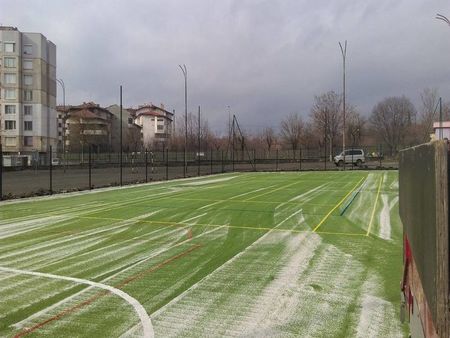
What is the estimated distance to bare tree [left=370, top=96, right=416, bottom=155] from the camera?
107m

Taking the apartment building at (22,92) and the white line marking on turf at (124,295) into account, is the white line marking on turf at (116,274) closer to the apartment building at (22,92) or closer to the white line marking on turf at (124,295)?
the white line marking on turf at (124,295)

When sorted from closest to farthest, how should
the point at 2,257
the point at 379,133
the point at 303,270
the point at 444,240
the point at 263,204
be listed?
1. the point at 444,240
2. the point at 303,270
3. the point at 2,257
4. the point at 263,204
5. the point at 379,133

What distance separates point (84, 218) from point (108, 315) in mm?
8745

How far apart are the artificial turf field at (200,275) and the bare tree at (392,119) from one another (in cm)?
9997

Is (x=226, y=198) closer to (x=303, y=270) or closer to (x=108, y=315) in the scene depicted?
(x=303, y=270)

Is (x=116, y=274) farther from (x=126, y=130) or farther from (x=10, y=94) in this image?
(x=126, y=130)

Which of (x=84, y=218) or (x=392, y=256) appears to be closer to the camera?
(x=392, y=256)

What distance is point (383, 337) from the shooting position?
481 centimetres

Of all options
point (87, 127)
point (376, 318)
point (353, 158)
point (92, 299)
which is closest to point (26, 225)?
point (92, 299)

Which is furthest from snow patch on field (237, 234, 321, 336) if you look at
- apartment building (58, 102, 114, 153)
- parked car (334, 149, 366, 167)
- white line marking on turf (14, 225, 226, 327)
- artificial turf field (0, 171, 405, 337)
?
apartment building (58, 102, 114, 153)

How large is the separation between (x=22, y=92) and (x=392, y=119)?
3226 inches

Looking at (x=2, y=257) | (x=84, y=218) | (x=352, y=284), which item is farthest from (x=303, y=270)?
(x=84, y=218)

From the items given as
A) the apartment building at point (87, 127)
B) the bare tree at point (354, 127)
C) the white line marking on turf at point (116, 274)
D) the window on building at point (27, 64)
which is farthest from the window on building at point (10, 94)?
the white line marking on turf at point (116, 274)

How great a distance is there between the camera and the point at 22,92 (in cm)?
9619
